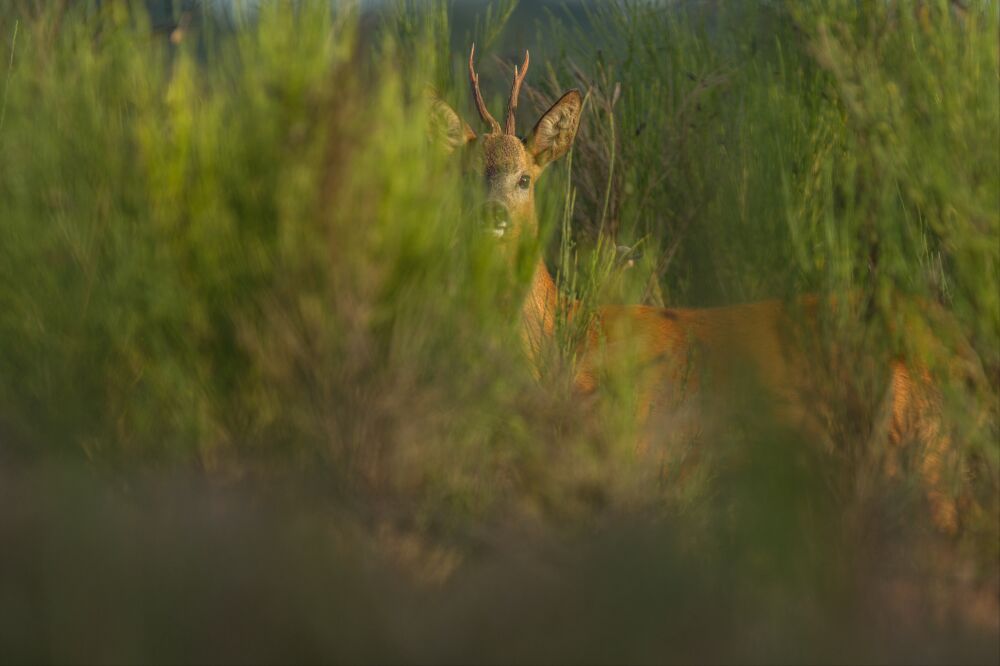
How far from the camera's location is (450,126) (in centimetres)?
606

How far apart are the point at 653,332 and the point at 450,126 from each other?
1.29 meters

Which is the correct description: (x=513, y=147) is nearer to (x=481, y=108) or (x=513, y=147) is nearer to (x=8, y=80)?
(x=481, y=108)

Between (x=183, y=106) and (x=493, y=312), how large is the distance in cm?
112

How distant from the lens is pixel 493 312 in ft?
13.8

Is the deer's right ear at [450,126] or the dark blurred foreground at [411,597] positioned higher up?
the deer's right ear at [450,126]

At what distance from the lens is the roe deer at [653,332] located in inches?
168

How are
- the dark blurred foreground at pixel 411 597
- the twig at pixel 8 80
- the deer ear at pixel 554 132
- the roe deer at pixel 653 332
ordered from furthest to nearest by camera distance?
the deer ear at pixel 554 132 < the twig at pixel 8 80 < the roe deer at pixel 653 332 < the dark blurred foreground at pixel 411 597

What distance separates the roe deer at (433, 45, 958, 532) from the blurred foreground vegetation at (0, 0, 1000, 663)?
0.47 feet

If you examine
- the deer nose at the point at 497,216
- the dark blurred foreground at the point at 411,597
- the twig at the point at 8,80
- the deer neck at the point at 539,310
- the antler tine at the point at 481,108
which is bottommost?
the dark blurred foreground at the point at 411,597

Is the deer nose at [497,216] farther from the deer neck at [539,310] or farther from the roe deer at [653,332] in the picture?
the deer neck at [539,310]

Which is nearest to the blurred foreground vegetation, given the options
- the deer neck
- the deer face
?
the deer neck

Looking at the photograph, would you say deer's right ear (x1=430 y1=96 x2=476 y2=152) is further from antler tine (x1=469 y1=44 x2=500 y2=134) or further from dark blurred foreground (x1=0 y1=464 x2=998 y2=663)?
dark blurred foreground (x1=0 y1=464 x2=998 y2=663)

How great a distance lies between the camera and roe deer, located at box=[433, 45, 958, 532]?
4.28m

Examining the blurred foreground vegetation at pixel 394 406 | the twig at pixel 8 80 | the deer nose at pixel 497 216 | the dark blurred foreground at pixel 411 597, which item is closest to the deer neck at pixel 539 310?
the deer nose at pixel 497 216
